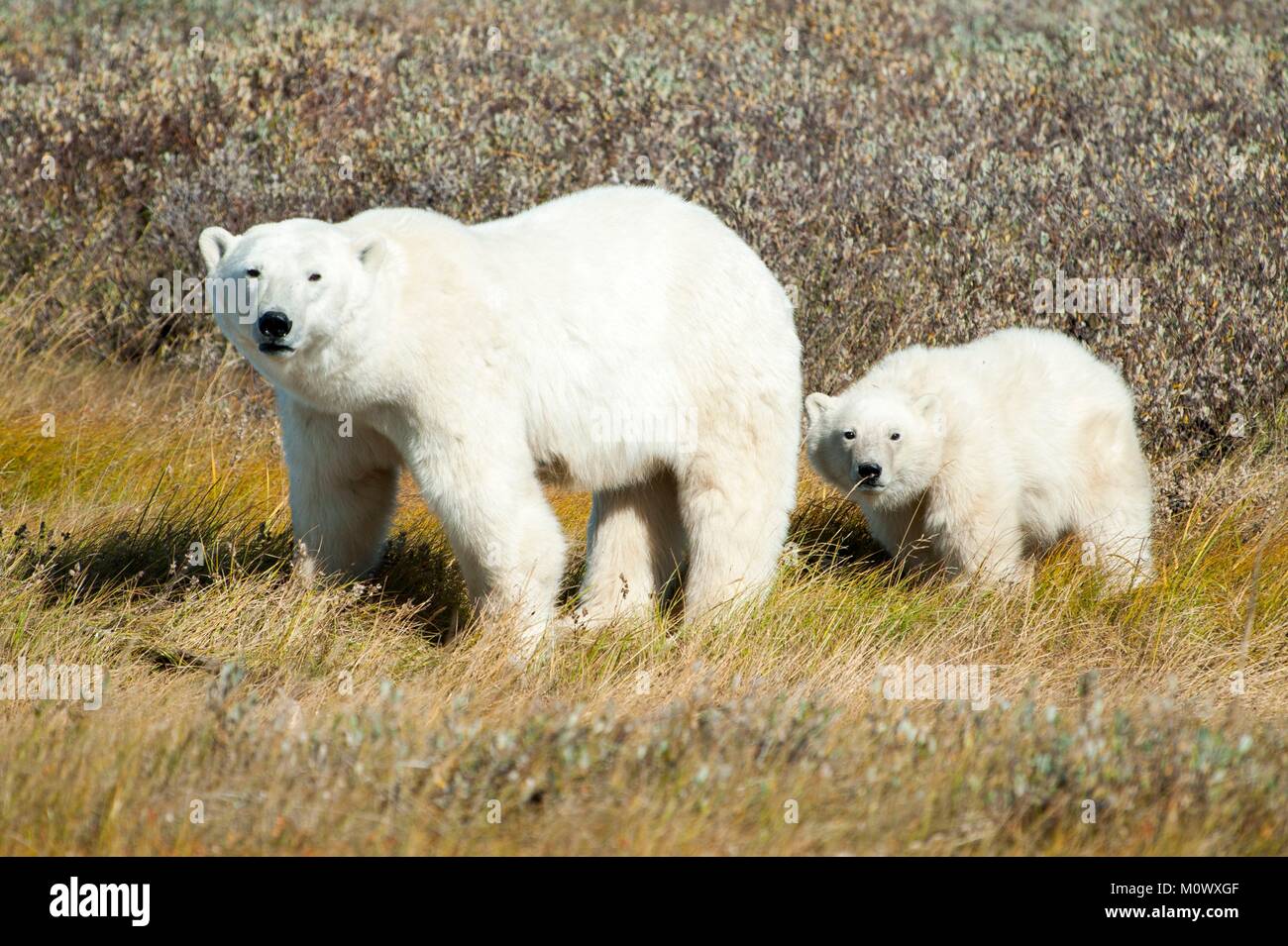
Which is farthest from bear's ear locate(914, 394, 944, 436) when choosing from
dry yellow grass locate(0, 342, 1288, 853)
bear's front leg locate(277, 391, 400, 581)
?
bear's front leg locate(277, 391, 400, 581)

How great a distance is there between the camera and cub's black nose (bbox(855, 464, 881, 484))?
5281 mm

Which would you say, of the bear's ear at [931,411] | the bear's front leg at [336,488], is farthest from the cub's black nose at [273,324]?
the bear's ear at [931,411]

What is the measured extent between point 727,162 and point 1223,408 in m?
3.52

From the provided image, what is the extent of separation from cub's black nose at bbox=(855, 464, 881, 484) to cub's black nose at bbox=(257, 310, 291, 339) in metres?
2.43

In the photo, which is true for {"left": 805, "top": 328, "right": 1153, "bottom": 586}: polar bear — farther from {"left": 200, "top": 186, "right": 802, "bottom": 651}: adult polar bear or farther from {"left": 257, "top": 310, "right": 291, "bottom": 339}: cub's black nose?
{"left": 257, "top": 310, "right": 291, "bottom": 339}: cub's black nose

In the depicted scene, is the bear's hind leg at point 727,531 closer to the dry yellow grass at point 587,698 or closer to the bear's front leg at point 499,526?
the dry yellow grass at point 587,698

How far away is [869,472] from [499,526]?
1.78 m

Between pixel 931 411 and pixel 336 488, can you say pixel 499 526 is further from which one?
pixel 931 411

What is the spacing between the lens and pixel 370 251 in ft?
12.9

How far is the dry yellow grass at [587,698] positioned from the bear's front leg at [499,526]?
5.8 inches

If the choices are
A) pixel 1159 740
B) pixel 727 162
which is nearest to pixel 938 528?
pixel 1159 740

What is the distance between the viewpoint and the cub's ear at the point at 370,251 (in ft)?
12.8

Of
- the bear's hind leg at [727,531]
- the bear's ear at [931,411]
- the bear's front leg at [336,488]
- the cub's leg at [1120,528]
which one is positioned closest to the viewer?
the bear's front leg at [336,488]
